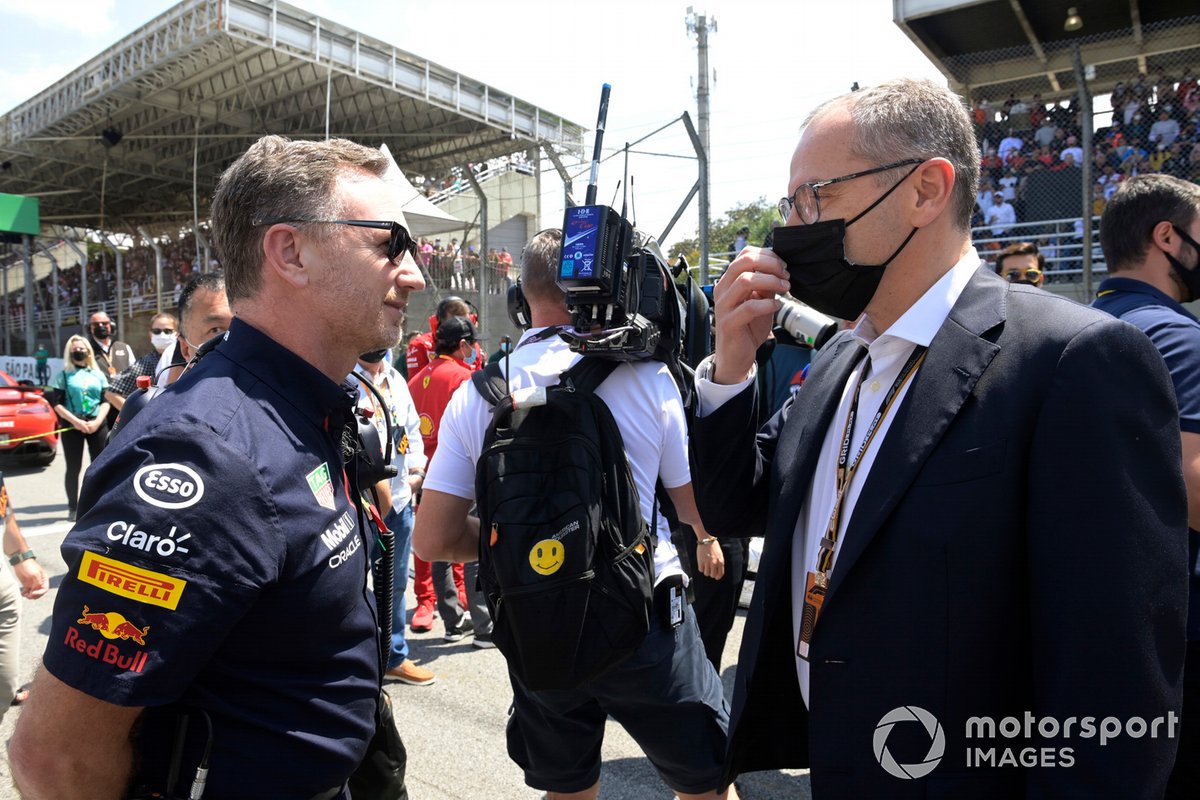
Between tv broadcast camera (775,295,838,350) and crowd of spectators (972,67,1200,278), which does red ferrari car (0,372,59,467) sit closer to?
tv broadcast camera (775,295,838,350)

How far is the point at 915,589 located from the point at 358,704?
3.33ft

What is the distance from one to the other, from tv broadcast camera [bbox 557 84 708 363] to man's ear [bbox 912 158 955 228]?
741 millimetres

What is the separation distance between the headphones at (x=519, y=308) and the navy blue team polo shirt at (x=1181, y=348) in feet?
6.16

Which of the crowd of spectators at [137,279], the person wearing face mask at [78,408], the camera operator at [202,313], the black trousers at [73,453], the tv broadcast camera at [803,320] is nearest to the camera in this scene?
the tv broadcast camera at [803,320]

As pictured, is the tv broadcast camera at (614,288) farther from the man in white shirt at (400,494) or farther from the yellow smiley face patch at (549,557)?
the man in white shirt at (400,494)

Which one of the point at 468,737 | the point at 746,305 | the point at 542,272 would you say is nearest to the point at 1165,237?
the point at 746,305

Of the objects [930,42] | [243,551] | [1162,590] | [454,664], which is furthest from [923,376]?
[930,42]

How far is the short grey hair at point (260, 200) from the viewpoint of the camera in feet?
5.16

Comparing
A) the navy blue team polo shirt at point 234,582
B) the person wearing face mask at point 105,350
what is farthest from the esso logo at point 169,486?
the person wearing face mask at point 105,350

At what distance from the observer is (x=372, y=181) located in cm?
171

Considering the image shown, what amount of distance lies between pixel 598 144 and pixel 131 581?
A: 1.49 m

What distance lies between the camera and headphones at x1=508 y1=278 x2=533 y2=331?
2918mm

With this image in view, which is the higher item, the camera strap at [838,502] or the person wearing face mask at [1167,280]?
the person wearing face mask at [1167,280]

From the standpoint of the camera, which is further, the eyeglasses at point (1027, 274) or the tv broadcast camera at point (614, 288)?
the eyeglasses at point (1027, 274)
